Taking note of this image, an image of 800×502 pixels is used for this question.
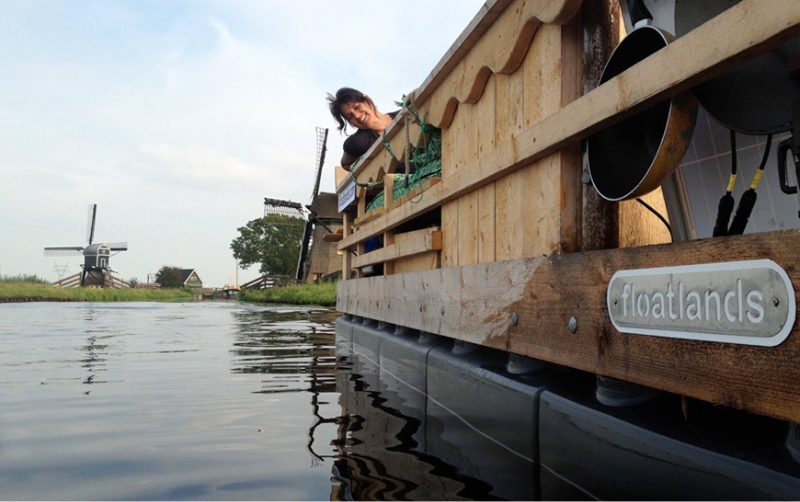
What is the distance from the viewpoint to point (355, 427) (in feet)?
9.23

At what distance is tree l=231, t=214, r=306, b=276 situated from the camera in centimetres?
5453

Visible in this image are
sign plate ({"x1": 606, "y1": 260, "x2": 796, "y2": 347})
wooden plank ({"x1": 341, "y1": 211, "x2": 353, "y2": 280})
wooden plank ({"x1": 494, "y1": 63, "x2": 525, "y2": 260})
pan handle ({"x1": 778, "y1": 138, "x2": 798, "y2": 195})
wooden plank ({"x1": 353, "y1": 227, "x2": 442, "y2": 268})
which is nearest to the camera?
sign plate ({"x1": 606, "y1": 260, "x2": 796, "y2": 347})

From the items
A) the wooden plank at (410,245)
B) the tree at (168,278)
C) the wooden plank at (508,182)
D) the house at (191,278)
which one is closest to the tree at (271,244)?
the tree at (168,278)

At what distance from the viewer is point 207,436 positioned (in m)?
2.65

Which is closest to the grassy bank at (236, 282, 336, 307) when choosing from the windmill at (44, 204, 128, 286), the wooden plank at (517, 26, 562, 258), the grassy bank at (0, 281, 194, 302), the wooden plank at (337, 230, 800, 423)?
the grassy bank at (0, 281, 194, 302)

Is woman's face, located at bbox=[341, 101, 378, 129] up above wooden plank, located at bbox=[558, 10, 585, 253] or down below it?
above

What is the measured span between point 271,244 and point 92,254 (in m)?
20.9

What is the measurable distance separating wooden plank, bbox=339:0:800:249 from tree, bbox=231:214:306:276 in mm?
51239

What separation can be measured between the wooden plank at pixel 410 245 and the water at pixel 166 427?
3.65ft

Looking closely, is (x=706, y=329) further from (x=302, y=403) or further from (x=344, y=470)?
(x=302, y=403)

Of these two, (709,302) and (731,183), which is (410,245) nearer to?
(731,183)

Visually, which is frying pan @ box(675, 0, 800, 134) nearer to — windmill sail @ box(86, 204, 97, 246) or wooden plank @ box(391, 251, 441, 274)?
A: wooden plank @ box(391, 251, 441, 274)

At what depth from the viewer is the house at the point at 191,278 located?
88.1 meters

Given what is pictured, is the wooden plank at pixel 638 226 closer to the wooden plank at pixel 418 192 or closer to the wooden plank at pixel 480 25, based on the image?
the wooden plank at pixel 480 25
